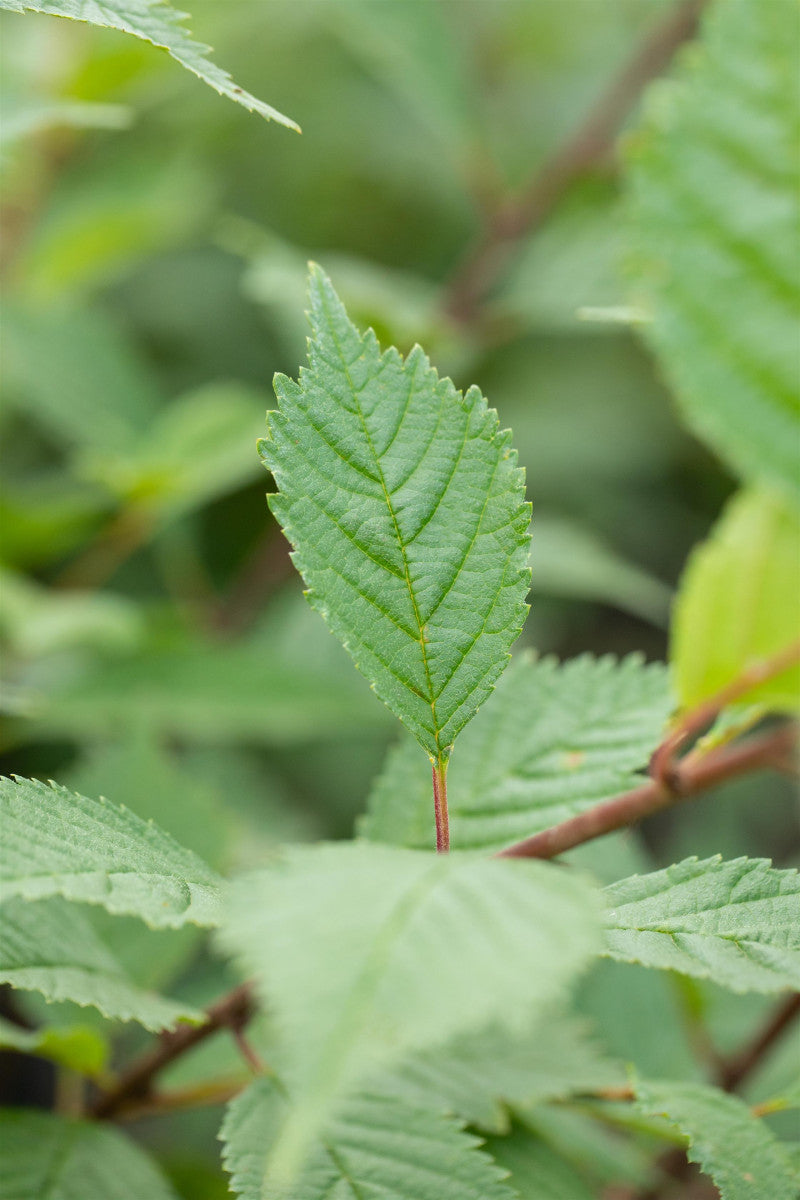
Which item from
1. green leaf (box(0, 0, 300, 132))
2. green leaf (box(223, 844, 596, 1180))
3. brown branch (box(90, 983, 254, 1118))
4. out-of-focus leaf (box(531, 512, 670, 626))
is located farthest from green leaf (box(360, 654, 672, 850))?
out-of-focus leaf (box(531, 512, 670, 626))

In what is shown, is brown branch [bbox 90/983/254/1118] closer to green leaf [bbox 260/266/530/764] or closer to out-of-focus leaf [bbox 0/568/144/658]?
green leaf [bbox 260/266/530/764]

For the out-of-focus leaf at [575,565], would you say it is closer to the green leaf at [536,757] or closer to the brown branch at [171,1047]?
the green leaf at [536,757]

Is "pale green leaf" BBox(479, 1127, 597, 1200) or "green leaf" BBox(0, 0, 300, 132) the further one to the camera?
"pale green leaf" BBox(479, 1127, 597, 1200)

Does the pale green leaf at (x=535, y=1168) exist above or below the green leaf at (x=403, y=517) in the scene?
below

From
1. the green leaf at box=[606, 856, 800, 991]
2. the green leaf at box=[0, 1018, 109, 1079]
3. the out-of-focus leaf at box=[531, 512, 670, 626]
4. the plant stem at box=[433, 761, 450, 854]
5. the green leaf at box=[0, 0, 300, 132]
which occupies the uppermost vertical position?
the out-of-focus leaf at box=[531, 512, 670, 626]

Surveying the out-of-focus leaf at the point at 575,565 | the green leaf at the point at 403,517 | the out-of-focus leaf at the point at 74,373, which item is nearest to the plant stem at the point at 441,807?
the green leaf at the point at 403,517

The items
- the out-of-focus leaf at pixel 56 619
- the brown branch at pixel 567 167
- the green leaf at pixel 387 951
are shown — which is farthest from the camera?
the brown branch at pixel 567 167

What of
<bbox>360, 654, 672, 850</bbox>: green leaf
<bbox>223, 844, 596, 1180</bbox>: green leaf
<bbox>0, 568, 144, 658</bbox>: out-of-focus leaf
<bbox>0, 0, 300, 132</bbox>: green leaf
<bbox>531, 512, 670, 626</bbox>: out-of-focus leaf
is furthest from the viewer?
<bbox>531, 512, 670, 626</bbox>: out-of-focus leaf

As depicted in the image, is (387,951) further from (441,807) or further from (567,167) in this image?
(567,167)
